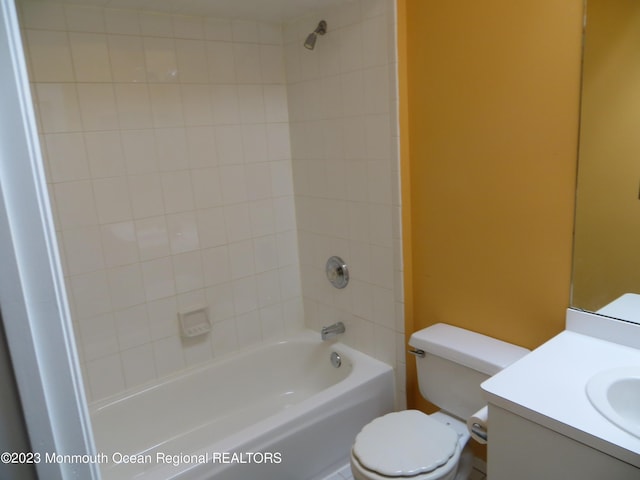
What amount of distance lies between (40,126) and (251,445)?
1.53m

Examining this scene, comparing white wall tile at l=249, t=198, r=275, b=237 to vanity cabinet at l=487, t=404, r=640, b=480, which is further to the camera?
white wall tile at l=249, t=198, r=275, b=237

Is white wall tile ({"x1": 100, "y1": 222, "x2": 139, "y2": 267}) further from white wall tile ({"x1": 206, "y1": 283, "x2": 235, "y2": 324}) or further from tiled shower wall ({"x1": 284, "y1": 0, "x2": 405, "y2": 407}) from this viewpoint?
tiled shower wall ({"x1": 284, "y1": 0, "x2": 405, "y2": 407})

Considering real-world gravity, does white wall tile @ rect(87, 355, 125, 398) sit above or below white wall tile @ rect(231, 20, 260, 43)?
below

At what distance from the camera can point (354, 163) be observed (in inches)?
83.4

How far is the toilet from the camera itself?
57.1 inches

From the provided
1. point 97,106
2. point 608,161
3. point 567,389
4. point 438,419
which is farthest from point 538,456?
point 97,106

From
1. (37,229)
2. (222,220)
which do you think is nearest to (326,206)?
(222,220)

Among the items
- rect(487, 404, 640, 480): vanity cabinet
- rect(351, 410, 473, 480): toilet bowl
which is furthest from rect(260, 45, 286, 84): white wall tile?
rect(487, 404, 640, 480): vanity cabinet

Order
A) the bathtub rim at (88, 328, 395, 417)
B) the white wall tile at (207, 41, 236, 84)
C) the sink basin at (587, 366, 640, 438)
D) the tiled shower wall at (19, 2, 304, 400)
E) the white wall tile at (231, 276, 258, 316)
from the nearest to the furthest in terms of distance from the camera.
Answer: the sink basin at (587, 366, 640, 438) → the tiled shower wall at (19, 2, 304, 400) → the bathtub rim at (88, 328, 395, 417) → the white wall tile at (207, 41, 236, 84) → the white wall tile at (231, 276, 258, 316)

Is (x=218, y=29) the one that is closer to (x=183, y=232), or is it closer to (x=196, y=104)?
(x=196, y=104)

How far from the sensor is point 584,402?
3.66 feet

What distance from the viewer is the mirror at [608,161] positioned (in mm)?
1319

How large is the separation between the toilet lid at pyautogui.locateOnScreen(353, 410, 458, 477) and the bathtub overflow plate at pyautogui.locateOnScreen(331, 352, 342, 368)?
676mm

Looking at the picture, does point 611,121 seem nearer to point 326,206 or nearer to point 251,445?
point 326,206
